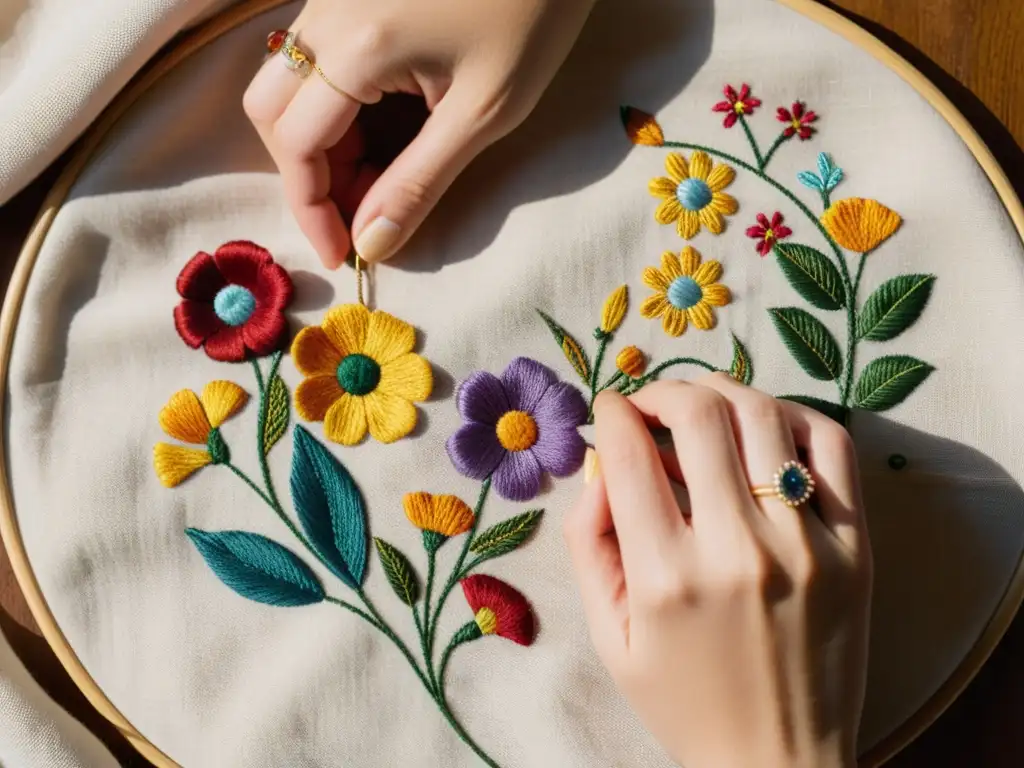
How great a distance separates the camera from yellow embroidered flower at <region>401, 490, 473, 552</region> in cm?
55

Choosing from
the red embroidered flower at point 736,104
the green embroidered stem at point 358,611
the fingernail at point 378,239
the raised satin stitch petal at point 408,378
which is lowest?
the green embroidered stem at point 358,611

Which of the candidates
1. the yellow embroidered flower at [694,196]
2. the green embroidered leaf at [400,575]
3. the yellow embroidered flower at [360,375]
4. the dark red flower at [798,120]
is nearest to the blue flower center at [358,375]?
the yellow embroidered flower at [360,375]

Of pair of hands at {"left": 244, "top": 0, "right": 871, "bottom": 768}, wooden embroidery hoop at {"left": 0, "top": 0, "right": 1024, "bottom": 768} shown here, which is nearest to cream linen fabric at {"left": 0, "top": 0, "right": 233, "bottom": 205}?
wooden embroidery hoop at {"left": 0, "top": 0, "right": 1024, "bottom": 768}

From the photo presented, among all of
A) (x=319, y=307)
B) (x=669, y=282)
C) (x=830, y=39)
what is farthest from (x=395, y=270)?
(x=830, y=39)

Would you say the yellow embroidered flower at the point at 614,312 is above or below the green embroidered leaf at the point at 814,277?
below

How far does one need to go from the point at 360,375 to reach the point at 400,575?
0.42 feet

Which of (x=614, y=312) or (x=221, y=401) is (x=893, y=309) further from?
(x=221, y=401)

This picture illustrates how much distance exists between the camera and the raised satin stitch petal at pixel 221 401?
567mm

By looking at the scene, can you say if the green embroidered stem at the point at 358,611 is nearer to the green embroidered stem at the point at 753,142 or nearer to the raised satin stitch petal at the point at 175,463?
the raised satin stitch petal at the point at 175,463

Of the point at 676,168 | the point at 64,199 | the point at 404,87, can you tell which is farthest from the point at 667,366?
the point at 64,199

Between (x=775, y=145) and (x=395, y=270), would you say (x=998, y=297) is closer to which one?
(x=775, y=145)

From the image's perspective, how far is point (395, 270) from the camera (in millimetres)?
585

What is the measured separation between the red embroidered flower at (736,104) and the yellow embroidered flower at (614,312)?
0.14 m

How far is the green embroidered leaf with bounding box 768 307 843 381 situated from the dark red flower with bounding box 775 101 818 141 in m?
0.12
